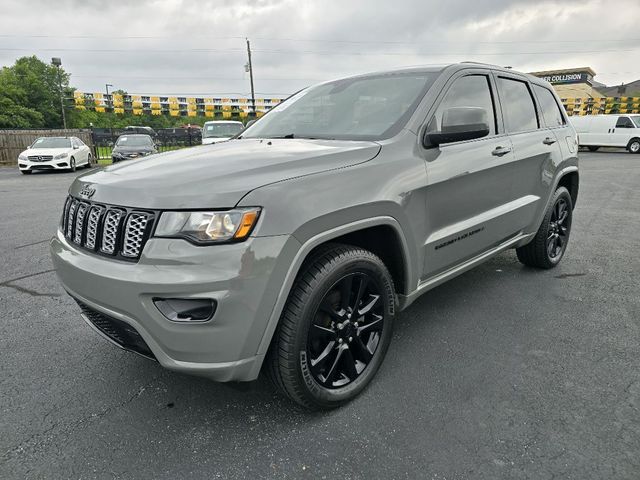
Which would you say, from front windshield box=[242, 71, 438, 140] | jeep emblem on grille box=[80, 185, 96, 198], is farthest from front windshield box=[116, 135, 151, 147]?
jeep emblem on grille box=[80, 185, 96, 198]

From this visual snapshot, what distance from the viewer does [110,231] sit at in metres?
1.98

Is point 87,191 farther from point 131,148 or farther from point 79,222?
point 131,148

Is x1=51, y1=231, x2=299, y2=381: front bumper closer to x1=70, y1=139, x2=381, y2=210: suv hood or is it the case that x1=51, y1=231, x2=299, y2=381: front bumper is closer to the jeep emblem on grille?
x1=70, y1=139, x2=381, y2=210: suv hood

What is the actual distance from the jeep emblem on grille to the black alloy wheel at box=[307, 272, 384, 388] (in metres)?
1.22

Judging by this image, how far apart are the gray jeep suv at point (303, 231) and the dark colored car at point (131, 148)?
15721 mm

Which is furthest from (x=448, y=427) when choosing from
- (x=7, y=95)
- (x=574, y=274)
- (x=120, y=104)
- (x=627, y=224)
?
(x=7, y=95)

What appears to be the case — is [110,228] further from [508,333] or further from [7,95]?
[7,95]

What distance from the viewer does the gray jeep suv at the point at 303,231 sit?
181 cm

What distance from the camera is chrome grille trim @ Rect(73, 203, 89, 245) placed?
85.9 inches

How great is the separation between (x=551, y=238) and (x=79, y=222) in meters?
4.00

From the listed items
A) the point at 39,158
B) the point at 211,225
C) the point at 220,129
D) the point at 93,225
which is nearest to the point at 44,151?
the point at 39,158

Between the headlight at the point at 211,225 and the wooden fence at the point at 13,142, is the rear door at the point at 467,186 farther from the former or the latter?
the wooden fence at the point at 13,142

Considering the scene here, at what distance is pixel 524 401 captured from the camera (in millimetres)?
2354

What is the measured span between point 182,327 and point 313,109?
200 centimetres
